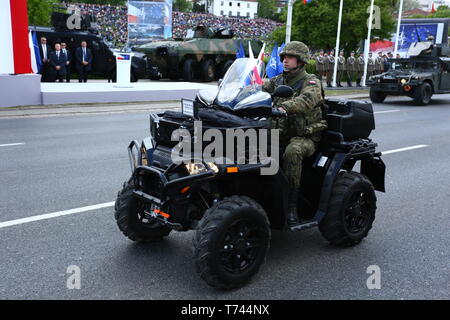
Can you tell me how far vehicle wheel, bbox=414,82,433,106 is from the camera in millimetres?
19719

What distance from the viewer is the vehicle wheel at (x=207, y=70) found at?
85.9 feet

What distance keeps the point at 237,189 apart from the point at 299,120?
942 mm

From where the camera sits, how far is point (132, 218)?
4582mm

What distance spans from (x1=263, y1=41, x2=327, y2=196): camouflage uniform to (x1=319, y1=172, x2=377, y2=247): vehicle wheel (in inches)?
16.8

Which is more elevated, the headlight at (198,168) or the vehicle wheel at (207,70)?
the headlight at (198,168)

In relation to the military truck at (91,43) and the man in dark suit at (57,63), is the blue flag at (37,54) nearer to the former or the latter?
the man in dark suit at (57,63)

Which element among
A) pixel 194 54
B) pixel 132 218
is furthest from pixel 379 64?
pixel 132 218

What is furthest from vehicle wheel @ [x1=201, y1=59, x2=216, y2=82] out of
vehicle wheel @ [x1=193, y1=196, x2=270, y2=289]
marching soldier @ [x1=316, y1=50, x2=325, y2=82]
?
vehicle wheel @ [x1=193, y1=196, x2=270, y2=289]

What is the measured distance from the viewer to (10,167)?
786cm

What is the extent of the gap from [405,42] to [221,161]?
1488 inches

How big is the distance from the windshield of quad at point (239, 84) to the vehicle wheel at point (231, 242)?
813mm

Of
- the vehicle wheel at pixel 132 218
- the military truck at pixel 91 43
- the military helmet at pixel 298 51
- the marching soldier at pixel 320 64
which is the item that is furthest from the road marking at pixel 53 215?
the marching soldier at pixel 320 64
